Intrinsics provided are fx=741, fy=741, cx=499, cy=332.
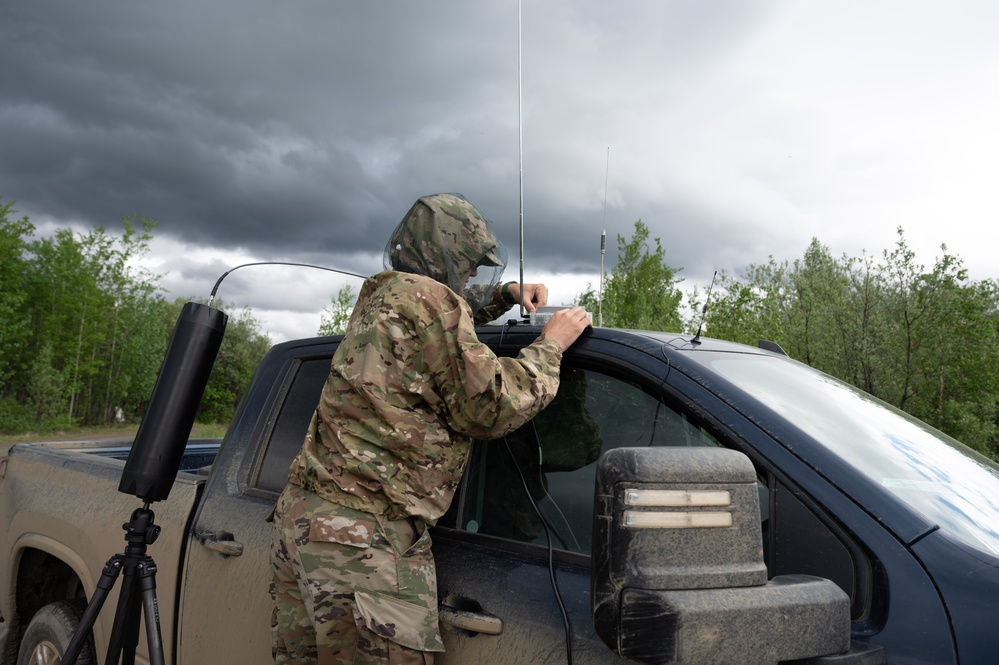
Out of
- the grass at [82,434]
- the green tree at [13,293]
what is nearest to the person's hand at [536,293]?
the grass at [82,434]

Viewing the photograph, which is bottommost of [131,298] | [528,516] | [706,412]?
[528,516]

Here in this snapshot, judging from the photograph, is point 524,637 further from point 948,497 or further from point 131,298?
point 131,298

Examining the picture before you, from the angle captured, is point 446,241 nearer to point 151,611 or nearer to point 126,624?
point 151,611

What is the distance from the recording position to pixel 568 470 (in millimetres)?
1947

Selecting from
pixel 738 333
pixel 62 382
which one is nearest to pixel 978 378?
pixel 738 333

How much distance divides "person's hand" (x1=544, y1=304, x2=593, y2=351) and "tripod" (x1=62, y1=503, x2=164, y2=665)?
1634 mm

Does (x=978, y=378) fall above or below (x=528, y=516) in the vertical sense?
above

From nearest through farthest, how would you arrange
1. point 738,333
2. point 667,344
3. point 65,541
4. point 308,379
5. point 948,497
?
point 948,497 → point 667,344 → point 308,379 → point 65,541 → point 738,333

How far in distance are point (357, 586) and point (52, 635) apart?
6.94 feet

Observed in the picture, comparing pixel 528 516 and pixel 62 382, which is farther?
pixel 62 382

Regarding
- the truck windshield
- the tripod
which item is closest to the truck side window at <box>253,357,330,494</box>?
the tripod

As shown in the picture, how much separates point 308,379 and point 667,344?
1.43m

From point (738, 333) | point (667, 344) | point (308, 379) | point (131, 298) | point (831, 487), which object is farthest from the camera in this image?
point (131, 298)

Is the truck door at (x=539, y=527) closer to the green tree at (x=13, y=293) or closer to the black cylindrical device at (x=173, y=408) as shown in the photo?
the black cylindrical device at (x=173, y=408)
